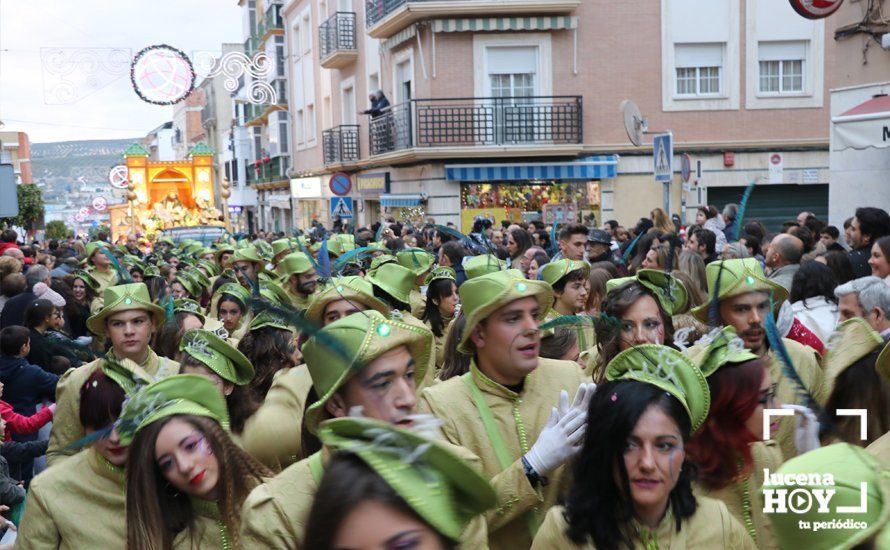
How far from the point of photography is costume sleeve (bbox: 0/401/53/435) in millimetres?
6711

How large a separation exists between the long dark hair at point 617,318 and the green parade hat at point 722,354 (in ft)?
3.04

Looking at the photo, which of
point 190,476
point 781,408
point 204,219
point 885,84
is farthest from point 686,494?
point 204,219

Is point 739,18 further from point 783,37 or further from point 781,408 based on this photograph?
point 781,408

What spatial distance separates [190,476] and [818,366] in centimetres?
271

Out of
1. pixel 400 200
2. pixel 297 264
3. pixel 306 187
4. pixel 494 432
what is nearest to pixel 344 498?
pixel 494 432

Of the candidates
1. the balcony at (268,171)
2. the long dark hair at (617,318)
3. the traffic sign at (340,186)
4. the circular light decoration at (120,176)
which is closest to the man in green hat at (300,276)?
the long dark hair at (617,318)

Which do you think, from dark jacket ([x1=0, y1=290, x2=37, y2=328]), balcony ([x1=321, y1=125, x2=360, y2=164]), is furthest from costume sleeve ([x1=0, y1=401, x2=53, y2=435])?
balcony ([x1=321, y1=125, x2=360, y2=164])

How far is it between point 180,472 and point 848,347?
101 inches

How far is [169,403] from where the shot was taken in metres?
3.55

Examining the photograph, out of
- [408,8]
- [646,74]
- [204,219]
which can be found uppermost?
[408,8]

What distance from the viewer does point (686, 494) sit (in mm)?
3094

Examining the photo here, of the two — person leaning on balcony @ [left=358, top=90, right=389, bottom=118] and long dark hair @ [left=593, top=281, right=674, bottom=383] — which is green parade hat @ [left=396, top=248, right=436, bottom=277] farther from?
person leaning on balcony @ [left=358, top=90, right=389, bottom=118]

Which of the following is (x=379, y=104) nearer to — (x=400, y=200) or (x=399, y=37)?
(x=399, y=37)

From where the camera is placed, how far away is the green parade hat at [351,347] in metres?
3.29
